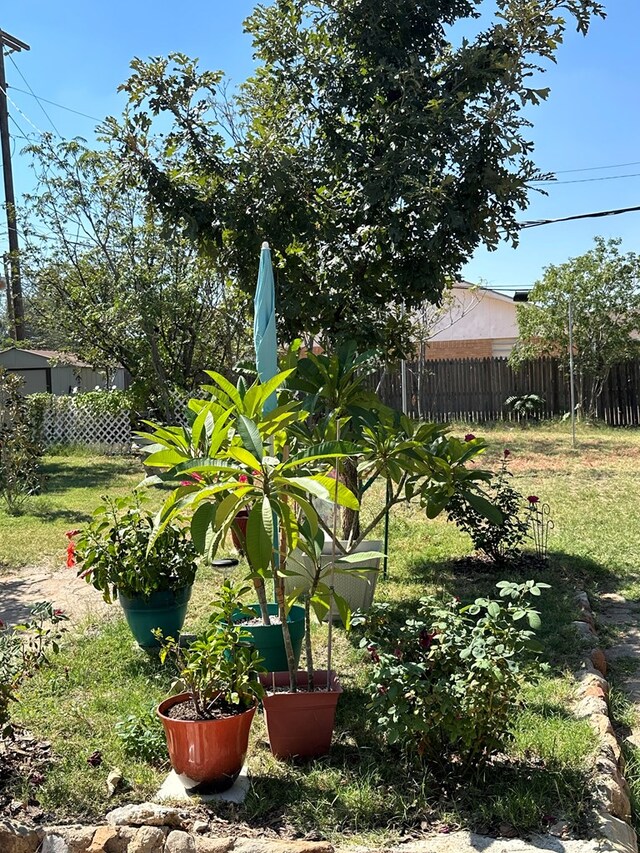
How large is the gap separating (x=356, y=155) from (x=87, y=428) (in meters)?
12.0

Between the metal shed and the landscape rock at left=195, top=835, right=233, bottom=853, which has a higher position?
the metal shed

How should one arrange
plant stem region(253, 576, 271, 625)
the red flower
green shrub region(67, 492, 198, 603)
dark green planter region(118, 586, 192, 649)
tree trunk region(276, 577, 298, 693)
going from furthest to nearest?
dark green planter region(118, 586, 192, 649) → green shrub region(67, 492, 198, 603) → plant stem region(253, 576, 271, 625) → tree trunk region(276, 577, 298, 693) → the red flower

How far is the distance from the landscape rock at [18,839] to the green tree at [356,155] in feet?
12.8

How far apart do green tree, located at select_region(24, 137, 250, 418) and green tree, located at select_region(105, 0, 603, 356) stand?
751 cm

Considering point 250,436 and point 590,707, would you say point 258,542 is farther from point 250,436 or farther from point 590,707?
point 590,707

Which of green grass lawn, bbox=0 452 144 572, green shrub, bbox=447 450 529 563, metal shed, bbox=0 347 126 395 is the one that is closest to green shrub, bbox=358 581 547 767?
green shrub, bbox=447 450 529 563

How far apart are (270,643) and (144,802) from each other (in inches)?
43.3

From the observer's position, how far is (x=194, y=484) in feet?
10.7

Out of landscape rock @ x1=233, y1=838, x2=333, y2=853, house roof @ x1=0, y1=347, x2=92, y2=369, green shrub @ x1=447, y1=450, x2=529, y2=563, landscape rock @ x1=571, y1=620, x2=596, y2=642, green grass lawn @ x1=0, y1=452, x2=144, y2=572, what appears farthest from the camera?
house roof @ x1=0, y1=347, x2=92, y2=369

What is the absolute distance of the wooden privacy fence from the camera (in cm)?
1814

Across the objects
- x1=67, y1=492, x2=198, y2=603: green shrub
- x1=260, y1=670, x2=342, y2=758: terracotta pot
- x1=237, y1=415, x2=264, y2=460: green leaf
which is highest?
x1=237, y1=415, x2=264, y2=460: green leaf

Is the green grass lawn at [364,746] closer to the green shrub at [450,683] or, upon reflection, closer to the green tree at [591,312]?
the green shrub at [450,683]

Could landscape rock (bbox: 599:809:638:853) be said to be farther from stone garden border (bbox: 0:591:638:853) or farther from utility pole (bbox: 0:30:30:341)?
utility pole (bbox: 0:30:30:341)

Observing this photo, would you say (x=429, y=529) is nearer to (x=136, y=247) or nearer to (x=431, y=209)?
(x=431, y=209)
